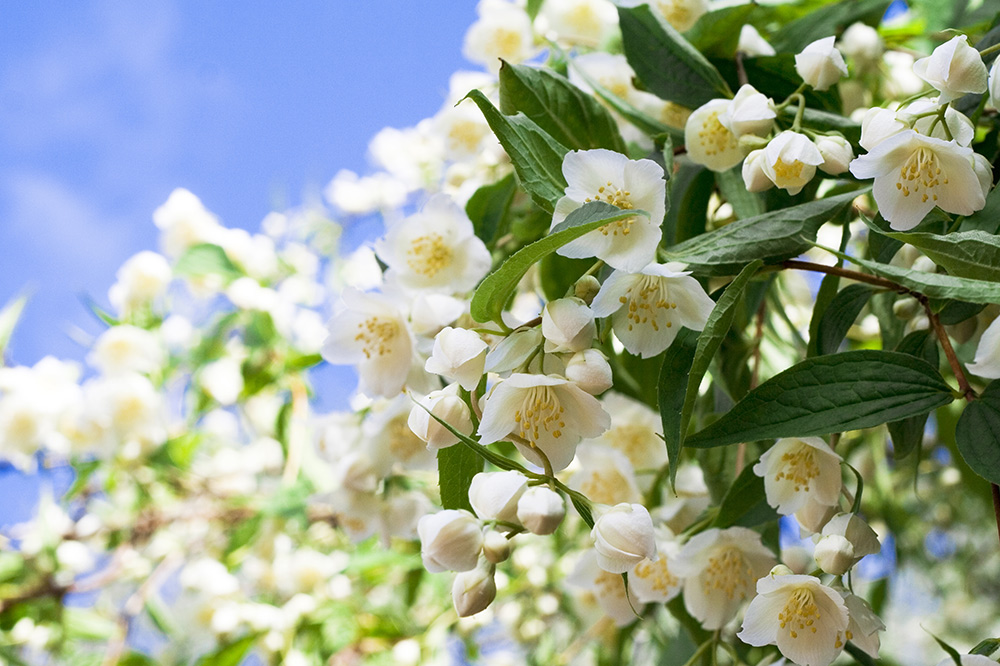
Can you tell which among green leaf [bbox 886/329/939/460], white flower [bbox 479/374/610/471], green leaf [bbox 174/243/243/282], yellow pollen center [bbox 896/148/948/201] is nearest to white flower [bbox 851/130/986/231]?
yellow pollen center [bbox 896/148/948/201]

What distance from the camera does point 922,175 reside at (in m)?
0.50

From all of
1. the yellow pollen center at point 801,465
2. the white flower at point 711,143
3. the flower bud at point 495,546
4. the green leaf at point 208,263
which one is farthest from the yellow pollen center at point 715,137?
the green leaf at point 208,263

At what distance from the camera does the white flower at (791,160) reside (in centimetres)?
52

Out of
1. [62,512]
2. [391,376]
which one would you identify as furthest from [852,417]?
[62,512]

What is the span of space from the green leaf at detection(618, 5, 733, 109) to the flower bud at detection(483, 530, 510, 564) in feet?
1.32

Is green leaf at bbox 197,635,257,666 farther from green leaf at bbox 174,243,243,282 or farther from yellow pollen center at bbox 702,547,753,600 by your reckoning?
yellow pollen center at bbox 702,547,753,600

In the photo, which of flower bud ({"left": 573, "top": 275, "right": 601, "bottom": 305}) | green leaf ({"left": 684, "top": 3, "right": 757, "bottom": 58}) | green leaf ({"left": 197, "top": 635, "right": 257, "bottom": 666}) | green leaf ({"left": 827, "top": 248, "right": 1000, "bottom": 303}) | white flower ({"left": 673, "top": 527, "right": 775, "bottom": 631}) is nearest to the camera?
green leaf ({"left": 827, "top": 248, "right": 1000, "bottom": 303})

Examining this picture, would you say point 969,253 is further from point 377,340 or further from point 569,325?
point 377,340

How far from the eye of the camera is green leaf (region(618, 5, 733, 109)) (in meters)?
0.69

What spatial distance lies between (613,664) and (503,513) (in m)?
0.84

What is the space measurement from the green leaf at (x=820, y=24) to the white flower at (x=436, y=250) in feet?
1.31

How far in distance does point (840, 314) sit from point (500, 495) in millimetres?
272

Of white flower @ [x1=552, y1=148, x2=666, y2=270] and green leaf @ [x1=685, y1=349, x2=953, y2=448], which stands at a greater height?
→ white flower @ [x1=552, y1=148, x2=666, y2=270]

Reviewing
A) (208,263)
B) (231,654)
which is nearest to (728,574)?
(231,654)
